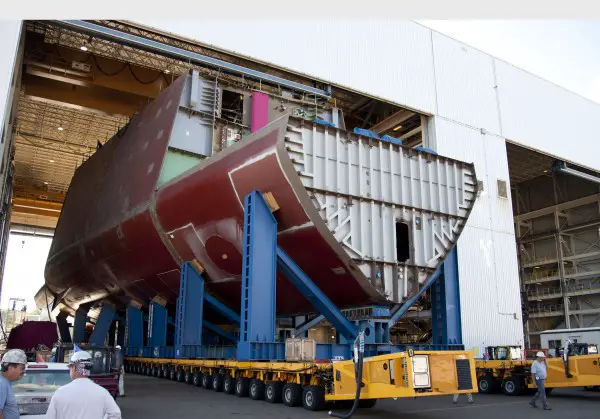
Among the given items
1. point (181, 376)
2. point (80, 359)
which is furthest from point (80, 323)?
point (80, 359)

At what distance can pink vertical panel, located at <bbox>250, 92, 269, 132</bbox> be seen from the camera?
22.0 m

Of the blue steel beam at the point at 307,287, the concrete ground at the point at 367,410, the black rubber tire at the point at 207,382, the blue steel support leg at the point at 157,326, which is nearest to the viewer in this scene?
the concrete ground at the point at 367,410

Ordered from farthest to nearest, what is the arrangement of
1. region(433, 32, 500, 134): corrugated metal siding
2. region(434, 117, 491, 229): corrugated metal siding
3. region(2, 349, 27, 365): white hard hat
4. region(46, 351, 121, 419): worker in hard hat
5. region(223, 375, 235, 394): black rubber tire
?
region(433, 32, 500, 134): corrugated metal siding < region(434, 117, 491, 229): corrugated metal siding < region(223, 375, 235, 394): black rubber tire < region(2, 349, 27, 365): white hard hat < region(46, 351, 121, 419): worker in hard hat

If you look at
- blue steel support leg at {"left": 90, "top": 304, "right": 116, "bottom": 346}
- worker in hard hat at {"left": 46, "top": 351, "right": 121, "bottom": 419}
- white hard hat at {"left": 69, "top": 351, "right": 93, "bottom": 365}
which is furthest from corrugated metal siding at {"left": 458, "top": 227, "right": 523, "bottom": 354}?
worker in hard hat at {"left": 46, "top": 351, "right": 121, "bottom": 419}

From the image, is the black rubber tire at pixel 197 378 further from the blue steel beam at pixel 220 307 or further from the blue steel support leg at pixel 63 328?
the blue steel support leg at pixel 63 328

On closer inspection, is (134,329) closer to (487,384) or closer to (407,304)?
(407,304)

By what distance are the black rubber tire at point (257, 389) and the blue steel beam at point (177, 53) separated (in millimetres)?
Result: 13756

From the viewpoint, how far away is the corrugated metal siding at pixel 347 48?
2252cm

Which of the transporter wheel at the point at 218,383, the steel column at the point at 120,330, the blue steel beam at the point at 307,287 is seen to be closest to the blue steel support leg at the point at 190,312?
the transporter wheel at the point at 218,383

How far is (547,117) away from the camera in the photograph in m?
31.7

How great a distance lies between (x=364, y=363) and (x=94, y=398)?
714 cm

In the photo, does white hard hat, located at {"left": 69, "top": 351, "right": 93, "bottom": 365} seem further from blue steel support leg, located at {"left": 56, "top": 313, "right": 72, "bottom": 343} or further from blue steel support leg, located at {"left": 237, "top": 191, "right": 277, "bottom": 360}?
blue steel support leg, located at {"left": 56, "top": 313, "right": 72, "bottom": 343}

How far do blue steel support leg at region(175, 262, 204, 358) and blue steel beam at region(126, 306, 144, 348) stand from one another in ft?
26.3

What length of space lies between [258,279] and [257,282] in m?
0.08
